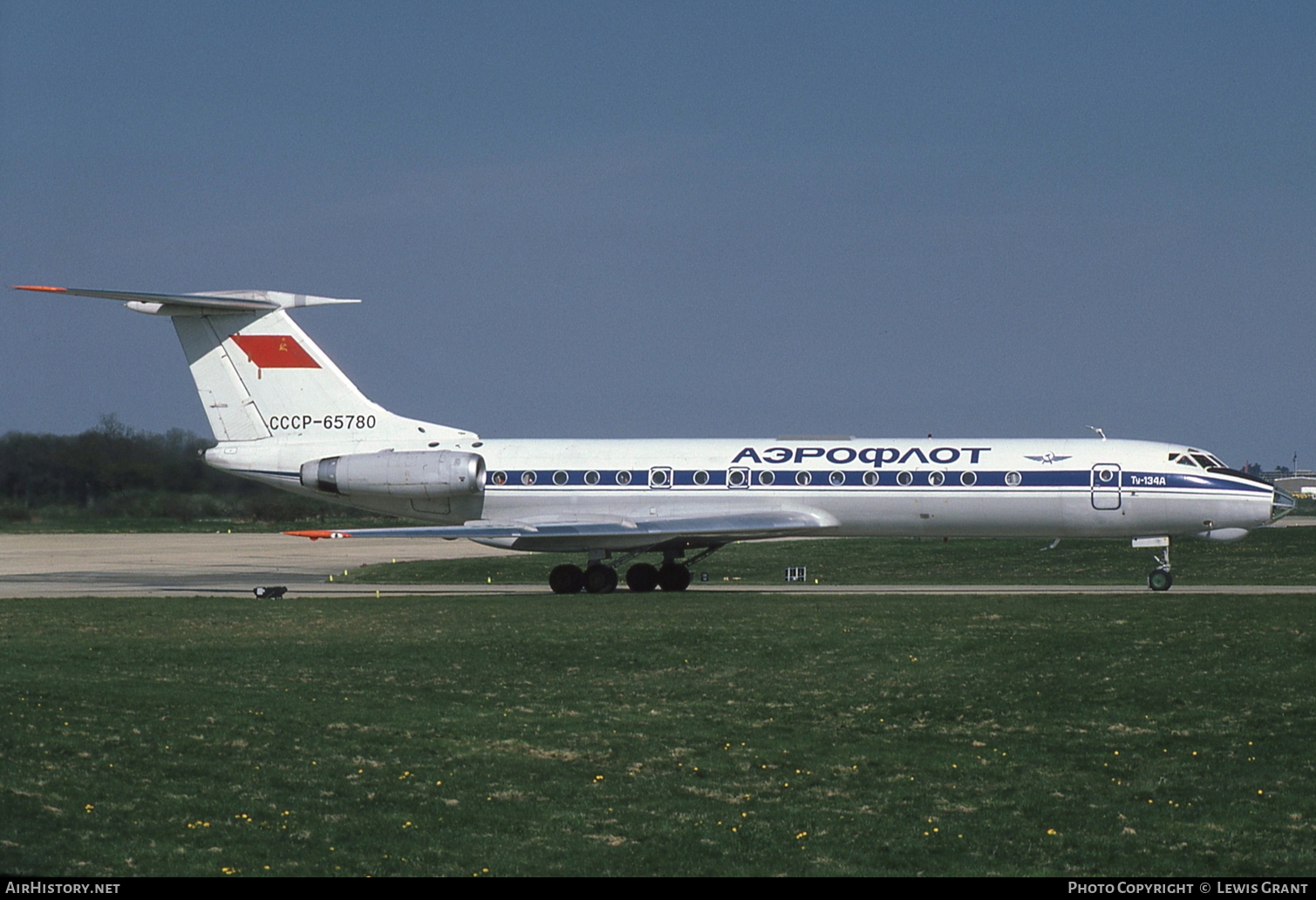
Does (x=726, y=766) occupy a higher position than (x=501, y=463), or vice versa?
(x=501, y=463)

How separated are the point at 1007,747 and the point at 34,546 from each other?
4712 cm

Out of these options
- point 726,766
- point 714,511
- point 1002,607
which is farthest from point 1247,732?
point 714,511

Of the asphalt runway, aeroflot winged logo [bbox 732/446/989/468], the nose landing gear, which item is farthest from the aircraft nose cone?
aeroflot winged logo [bbox 732/446/989/468]

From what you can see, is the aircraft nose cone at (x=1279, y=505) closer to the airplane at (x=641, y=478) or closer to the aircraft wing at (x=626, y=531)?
the airplane at (x=641, y=478)

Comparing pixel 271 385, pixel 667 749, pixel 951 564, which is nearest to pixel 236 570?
pixel 271 385

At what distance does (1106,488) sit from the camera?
29.8 m

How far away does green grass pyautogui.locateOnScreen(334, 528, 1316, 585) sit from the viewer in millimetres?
35938

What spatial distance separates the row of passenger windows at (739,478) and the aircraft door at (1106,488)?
1531 mm

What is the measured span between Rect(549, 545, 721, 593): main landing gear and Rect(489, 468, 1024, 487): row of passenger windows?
1612mm

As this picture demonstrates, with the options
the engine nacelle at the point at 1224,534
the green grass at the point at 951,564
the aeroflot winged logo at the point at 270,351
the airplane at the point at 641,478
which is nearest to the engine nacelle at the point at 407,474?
the airplane at the point at 641,478

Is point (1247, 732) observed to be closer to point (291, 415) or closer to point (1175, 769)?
point (1175, 769)

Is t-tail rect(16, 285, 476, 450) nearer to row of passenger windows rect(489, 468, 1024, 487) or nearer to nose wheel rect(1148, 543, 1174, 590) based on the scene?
row of passenger windows rect(489, 468, 1024, 487)

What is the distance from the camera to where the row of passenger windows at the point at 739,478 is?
3023 centimetres

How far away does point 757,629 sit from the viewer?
66.6 ft
